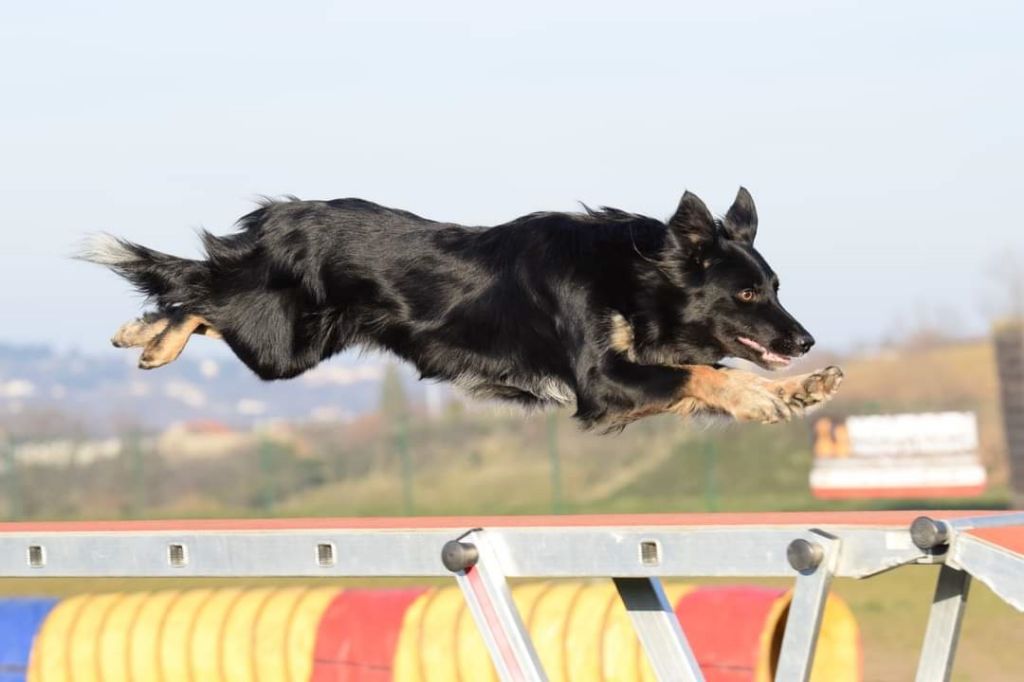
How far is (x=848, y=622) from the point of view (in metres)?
5.05

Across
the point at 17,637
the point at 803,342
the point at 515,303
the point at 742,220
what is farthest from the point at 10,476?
the point at 803,342

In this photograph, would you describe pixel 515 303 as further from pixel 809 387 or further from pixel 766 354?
pixel 809 387

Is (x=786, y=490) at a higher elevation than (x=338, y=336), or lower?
lower

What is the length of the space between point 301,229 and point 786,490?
20.4 meters

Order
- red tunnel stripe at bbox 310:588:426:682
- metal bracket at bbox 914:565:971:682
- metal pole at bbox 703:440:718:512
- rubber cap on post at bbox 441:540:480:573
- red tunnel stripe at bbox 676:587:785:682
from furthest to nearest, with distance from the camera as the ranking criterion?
metal pole at bbox 703:440:718:512
red tunnel stripe at bbox 310:588:426:682
red tunnel stripe at bbox 676:587:785:682
metal bracket at bbox 914:565:971:682
rubber cap on post at bbox 441:540:480:573

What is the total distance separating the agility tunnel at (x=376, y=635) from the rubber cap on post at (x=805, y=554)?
179cm

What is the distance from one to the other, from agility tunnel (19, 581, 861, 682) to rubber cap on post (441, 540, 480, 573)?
1.67 m

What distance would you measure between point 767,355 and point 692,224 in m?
0.56

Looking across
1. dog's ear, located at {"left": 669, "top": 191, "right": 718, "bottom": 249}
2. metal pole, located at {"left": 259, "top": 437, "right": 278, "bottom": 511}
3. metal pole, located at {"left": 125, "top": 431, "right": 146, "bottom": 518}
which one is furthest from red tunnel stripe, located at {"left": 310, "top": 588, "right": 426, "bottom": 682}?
metal pole, located at {"left": 125, "top": 431, "right": 146, "bottom": 518}

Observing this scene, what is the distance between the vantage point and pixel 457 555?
3.64m

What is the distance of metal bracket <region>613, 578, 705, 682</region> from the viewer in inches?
156

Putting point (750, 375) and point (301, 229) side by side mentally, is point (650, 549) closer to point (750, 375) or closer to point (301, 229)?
point (750, 375)

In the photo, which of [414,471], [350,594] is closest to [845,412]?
[414,471]

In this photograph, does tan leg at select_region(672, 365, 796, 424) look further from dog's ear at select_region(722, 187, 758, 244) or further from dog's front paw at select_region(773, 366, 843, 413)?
dog's ear at select_region(722, 187, 758, 244)
